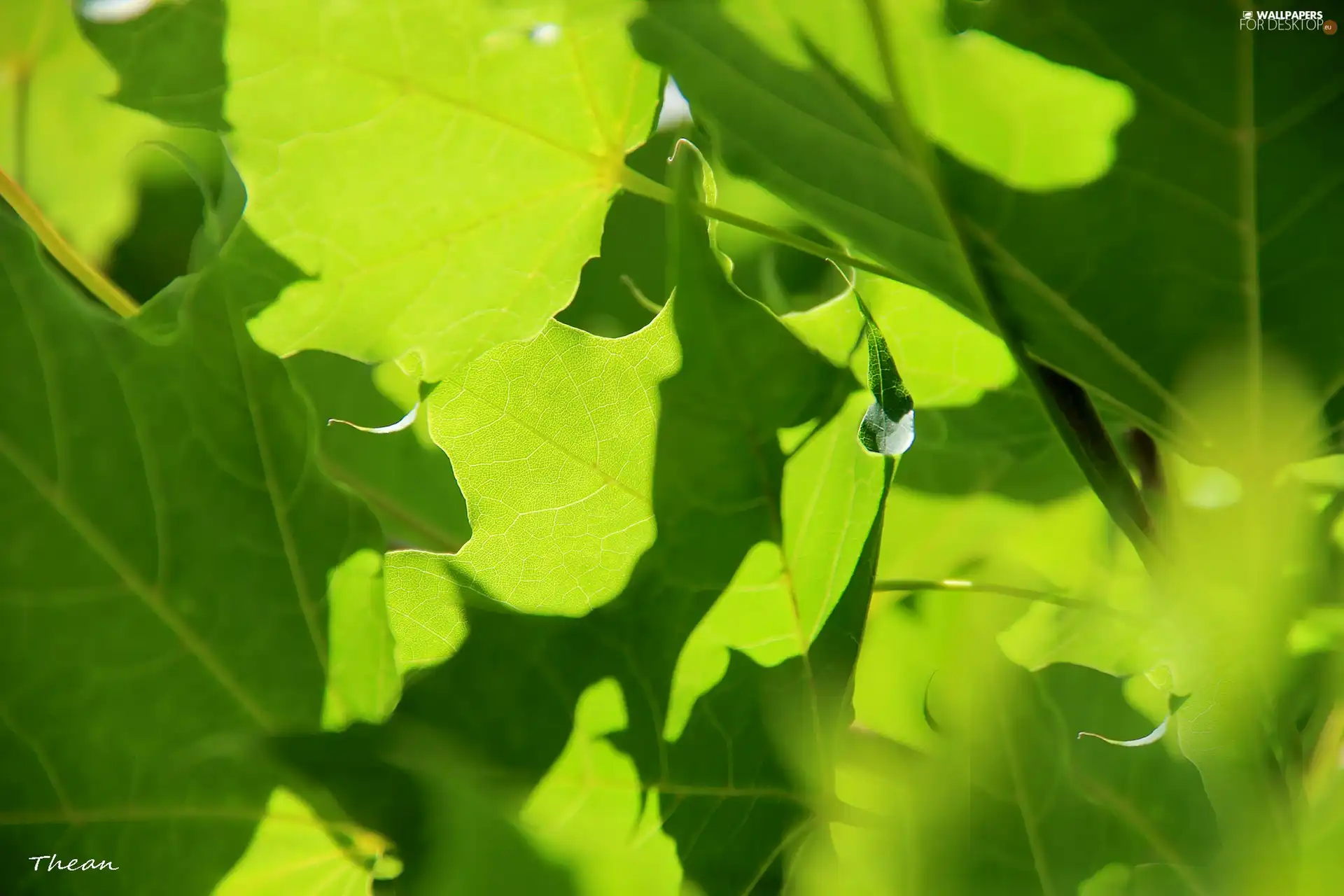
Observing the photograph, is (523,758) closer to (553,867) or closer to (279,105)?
(553,867)

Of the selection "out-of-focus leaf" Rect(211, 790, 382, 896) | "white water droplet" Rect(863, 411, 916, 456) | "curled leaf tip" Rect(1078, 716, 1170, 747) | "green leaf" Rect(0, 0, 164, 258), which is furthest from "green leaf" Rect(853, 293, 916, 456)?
"green leaf" Rect(0, 0, 164, 258)

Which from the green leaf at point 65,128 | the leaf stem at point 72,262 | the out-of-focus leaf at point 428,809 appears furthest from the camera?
the green leaf at point 65,128

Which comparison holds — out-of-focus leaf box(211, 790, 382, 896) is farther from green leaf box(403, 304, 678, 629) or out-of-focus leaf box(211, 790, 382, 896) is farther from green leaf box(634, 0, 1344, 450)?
green leaf box(634, 0, 1344, 450)

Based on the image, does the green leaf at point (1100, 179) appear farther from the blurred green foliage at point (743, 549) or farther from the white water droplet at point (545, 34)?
the white water droplet at point (545, 34)

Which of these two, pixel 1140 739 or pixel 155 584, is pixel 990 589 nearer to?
pixel 1140 739

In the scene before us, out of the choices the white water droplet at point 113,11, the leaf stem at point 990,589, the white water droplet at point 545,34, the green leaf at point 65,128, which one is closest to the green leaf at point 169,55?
the white water droplet at point 113,11

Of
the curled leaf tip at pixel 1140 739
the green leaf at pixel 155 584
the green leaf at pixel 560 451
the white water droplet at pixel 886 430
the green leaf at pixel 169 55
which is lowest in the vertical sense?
the green leaf at pixel 155 584

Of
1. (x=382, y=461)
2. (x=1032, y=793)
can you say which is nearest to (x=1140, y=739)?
(x=1032, y=793)

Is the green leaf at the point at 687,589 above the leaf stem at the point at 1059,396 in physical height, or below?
below
